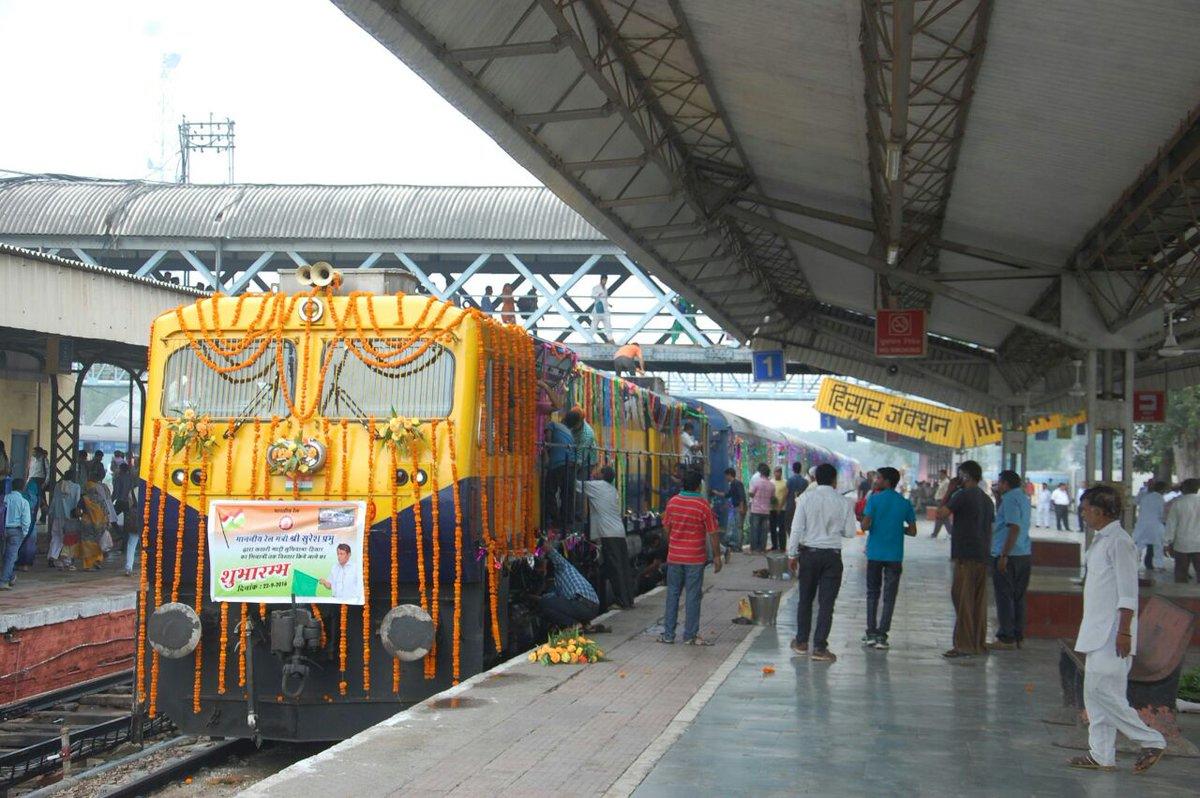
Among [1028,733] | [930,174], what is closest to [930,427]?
[930,174]

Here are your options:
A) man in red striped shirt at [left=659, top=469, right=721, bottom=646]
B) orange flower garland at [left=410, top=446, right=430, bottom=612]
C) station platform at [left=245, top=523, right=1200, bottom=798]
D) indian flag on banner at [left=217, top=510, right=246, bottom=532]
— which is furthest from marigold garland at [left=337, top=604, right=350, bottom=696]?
man in red striped shirt at [left=659, top=469, right=721, bottom=646]

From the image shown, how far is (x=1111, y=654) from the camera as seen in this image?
8.01 meters

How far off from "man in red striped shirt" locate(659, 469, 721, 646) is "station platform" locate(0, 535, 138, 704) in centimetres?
699

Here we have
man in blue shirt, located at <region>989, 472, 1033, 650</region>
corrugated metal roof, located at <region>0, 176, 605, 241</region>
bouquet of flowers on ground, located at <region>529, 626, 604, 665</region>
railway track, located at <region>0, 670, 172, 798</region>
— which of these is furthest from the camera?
corrugated metal roof, located at <region>0, 176, 605, 241</region>

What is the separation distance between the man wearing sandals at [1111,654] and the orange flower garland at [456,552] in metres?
4.32

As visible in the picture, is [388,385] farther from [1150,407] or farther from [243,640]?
[1150,407]

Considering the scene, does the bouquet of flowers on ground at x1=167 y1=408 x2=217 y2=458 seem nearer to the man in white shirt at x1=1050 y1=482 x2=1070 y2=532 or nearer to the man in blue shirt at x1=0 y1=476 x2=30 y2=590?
the man in blue shirt at x1=0 y1=476 x2=30 y2=590

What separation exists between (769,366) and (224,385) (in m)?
20.5

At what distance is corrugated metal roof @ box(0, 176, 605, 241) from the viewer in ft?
128

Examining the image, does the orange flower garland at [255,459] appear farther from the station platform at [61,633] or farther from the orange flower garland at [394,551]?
the station platform at [61,633]

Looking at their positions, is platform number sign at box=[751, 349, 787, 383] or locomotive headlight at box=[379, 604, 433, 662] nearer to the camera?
locomotive headlight at box=[379, 604, 433, 662]

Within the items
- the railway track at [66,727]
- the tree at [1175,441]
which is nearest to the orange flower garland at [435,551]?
the railway track at [66,727]

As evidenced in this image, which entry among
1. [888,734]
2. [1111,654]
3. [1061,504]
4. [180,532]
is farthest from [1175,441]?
[180,532]

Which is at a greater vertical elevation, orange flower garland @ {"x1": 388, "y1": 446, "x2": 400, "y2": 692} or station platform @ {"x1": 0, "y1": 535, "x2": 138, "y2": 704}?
orange flower garland @ {"x1": 388, "y1": 446, "x2": 400, "y2": 692}
